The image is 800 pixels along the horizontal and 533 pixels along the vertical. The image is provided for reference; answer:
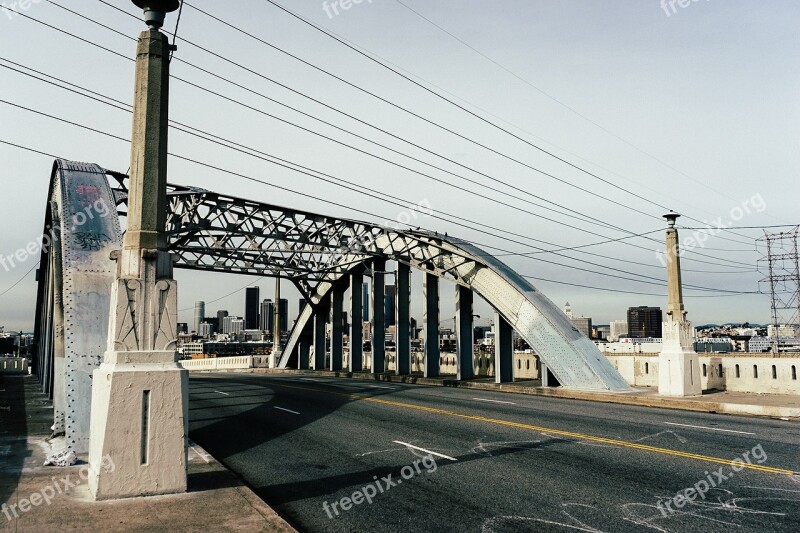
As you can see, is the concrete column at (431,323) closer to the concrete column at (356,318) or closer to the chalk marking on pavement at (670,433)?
the concrete column at (356,318)

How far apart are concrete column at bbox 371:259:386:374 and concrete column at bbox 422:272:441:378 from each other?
3.46 meters

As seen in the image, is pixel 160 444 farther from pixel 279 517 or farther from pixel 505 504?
pixel 505 504

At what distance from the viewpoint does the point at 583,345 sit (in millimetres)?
23984

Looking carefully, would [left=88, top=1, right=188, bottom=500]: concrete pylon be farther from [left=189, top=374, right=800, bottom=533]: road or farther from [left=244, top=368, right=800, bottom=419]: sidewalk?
[left=244, top=368, right=800, bottom=419]: sidewalk

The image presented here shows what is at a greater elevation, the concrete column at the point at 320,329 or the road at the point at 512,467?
the concrete column at the point at 320,329

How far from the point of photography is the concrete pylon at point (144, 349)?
7.40 meters

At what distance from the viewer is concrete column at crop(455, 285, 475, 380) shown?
98.0 ft

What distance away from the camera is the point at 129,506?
699cm

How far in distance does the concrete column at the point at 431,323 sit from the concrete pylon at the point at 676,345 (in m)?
13.0

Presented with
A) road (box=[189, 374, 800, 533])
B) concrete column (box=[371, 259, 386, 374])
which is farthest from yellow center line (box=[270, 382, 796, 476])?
concrete column (box=[371, 259, 386, 374])

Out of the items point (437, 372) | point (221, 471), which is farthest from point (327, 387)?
point (221, 471)

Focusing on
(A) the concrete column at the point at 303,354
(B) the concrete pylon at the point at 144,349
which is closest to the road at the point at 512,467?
(B) the concrete pylon at the point at 144,349

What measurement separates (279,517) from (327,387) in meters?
19.9

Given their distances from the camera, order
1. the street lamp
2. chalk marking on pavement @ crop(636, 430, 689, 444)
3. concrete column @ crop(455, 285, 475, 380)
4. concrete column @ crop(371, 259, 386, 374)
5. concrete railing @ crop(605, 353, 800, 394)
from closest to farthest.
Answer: the street lamp < chalk marking on pavement @ crop(636, 430, 689, 444) < concrete railing @ crop(605, 353, 800, 394) < concrete column @ crop(455, 285, 475, 380) < concrete column @ crop(371, 259, 386, 374)
